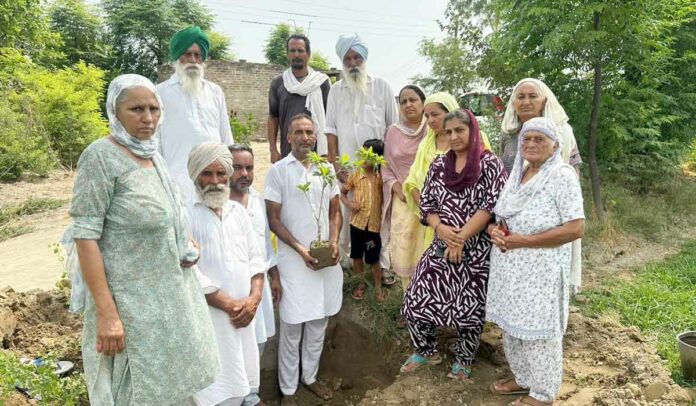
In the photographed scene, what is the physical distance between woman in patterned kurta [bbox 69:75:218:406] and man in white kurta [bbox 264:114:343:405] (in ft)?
4.20

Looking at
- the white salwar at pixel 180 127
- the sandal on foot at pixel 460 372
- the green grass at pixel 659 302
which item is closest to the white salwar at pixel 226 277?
the white salwar at pixel 180 127

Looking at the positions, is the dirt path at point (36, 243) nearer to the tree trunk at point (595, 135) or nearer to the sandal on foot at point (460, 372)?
the sandal on foot at point (460, 372)

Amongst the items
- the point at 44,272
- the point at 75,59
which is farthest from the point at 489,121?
the point at 75,59

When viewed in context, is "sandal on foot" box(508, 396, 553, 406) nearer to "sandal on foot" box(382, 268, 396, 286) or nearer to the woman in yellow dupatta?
the woman in yellow dupatta

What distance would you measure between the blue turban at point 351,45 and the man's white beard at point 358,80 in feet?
0.41

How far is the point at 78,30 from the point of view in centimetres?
2602

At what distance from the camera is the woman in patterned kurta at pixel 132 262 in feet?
6.48

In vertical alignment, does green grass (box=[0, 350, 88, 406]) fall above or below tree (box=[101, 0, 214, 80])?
below

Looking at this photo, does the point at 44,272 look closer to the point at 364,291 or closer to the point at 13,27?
the point at 364,291

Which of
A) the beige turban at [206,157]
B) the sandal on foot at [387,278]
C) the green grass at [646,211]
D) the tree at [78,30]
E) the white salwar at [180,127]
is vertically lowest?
the sandal on foot at [387,278]

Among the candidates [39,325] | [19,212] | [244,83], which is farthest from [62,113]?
[39,325]

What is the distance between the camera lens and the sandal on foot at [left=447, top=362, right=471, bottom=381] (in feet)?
11.2

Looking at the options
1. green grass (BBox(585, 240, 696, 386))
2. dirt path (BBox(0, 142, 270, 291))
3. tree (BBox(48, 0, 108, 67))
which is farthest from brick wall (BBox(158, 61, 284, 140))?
green grass (BBox(585, 240, 696, 386))

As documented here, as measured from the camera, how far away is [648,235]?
22.7ft
